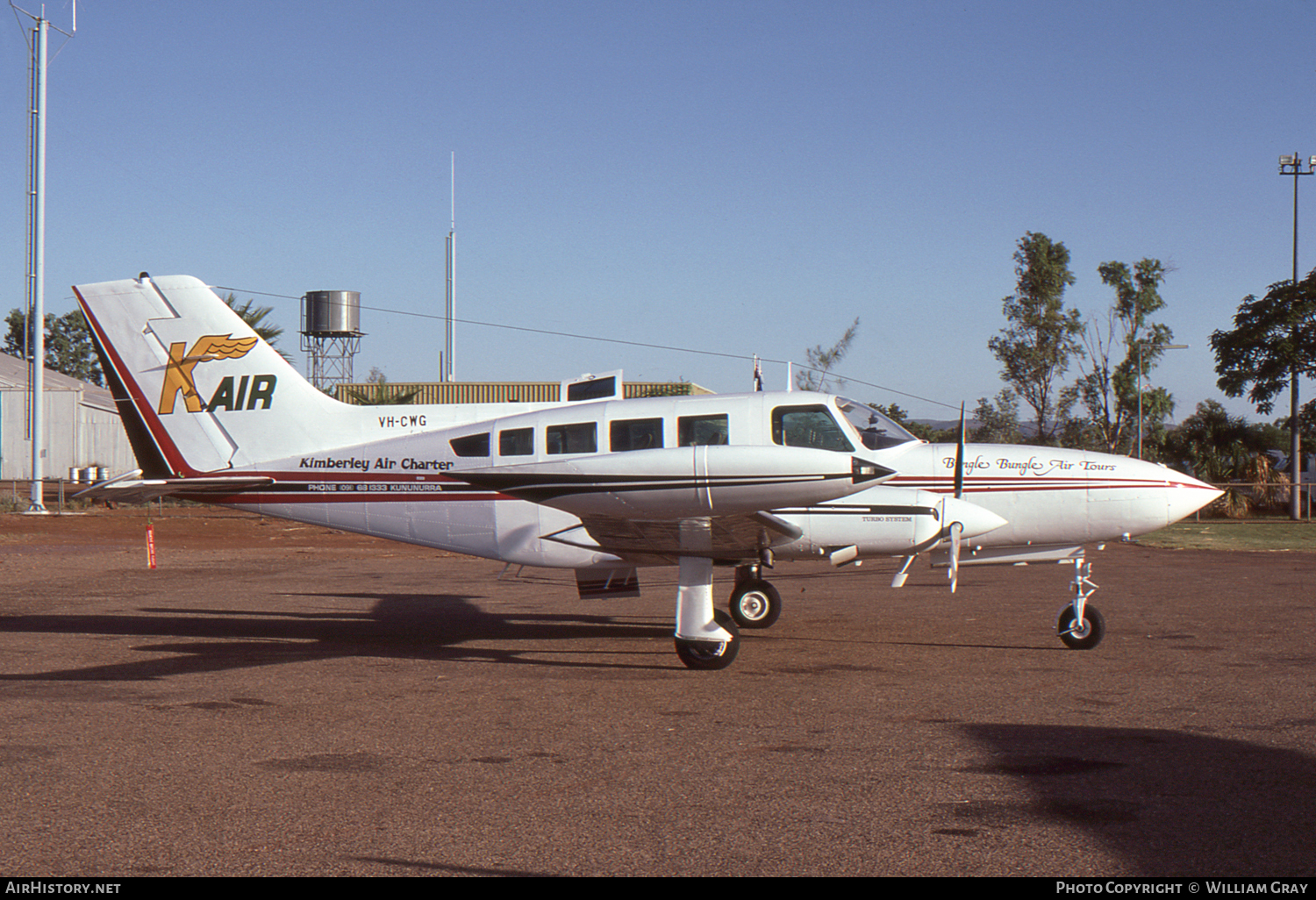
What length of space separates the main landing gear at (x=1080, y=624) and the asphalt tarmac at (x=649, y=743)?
0.15 meters

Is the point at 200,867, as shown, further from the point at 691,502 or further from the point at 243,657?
the point at 243,657

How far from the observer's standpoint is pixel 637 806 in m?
5.28

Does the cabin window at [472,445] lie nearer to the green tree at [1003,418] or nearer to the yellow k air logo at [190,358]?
the yellow k air logo at [190,358]

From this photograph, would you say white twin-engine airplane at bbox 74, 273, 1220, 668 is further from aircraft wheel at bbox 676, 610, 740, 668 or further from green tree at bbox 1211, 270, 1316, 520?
green tree at bbox 1211, 270, 1316, 520

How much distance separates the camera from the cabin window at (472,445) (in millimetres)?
10711

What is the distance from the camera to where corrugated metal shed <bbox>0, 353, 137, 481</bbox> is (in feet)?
153

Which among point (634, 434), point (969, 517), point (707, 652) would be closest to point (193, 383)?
point (634, 434)

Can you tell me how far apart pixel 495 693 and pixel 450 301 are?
45321 millimetres

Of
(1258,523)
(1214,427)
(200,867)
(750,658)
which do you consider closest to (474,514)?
(750,658)

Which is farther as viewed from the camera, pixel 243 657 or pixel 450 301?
pixel 450 301

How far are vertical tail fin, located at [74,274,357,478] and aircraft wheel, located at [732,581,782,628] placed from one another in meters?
4.81

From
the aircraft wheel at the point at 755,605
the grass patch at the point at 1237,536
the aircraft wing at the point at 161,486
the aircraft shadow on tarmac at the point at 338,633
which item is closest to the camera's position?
the aircraft shadow on tarmac at the point at 338,633

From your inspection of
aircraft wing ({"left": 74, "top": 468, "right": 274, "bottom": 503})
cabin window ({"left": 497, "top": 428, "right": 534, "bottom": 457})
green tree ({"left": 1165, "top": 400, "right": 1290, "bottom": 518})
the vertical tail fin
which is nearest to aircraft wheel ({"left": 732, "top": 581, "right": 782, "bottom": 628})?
cabin window ({"left": 497, "top": 428, "right": 534, "bottom": 457})

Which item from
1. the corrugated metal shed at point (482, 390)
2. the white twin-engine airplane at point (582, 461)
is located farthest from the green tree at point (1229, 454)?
the white twin-engine airplane at point (582, 461)
